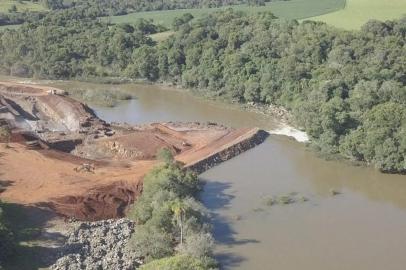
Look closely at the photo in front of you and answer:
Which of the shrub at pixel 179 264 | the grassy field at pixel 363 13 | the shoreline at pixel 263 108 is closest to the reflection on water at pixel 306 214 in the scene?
the shoreline at pixel 263 108

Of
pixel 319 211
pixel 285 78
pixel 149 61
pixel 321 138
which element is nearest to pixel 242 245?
pixel 319 211

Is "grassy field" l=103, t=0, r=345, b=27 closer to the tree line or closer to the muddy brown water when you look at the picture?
the tree line

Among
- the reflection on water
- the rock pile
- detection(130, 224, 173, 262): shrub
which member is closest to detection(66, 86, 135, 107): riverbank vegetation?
the reflection on water

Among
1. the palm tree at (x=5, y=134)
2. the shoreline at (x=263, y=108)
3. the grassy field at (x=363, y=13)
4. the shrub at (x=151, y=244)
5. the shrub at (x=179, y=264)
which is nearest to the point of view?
the shrub at (x=179, y=264)

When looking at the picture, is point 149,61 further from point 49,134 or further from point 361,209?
point 361,209

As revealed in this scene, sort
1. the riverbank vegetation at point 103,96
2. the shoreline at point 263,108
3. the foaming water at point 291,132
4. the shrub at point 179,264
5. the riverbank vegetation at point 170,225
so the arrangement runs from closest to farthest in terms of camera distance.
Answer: the shrub at point 179,264 → the riverbank vegetation at point 170,225 → the foaming water at point 291,132 → the shoreline at point 263,108 → the riverbank vegetation at point 103,96

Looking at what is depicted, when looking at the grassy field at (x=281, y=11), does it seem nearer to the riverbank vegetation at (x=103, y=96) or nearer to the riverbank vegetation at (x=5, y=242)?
the riverbank vegetation at (x=103, y=96)
